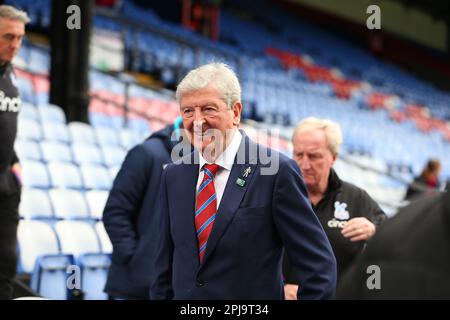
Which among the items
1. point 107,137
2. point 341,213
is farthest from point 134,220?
point 107,137

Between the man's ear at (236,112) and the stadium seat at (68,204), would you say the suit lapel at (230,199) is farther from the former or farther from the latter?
the stadium seat at (68,204)

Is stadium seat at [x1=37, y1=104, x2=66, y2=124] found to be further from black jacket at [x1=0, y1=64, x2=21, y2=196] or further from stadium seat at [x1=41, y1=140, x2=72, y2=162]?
black jacket at [x1=0, y1=64, x2=21, y2=196]

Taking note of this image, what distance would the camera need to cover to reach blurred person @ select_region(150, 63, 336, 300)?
2350 mm

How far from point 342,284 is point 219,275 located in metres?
1.06

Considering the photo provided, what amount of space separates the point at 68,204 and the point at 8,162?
1.60m

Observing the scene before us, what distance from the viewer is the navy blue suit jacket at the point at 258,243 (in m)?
2.35

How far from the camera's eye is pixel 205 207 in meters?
2.43

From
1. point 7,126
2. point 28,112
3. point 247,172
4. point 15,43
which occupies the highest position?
point 28,112

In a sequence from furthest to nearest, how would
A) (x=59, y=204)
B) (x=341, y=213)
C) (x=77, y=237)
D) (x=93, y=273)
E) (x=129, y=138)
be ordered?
1. (x=129, y=138)
2. (x=59, y=204)
3. (x=77, y=237)
4. (x=93, y=273)
5. (x=341, y=213)

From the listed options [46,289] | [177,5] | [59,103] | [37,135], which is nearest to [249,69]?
[177,5]

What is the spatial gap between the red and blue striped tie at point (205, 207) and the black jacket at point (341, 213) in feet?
2.84

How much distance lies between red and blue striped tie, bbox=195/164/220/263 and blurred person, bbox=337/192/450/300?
3.88 feet

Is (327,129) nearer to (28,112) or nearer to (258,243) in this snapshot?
(258,243)

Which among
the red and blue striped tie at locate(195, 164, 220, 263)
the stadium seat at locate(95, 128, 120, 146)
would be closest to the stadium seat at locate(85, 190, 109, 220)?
the stadium seat at locate(95, 128, 120, 146)
